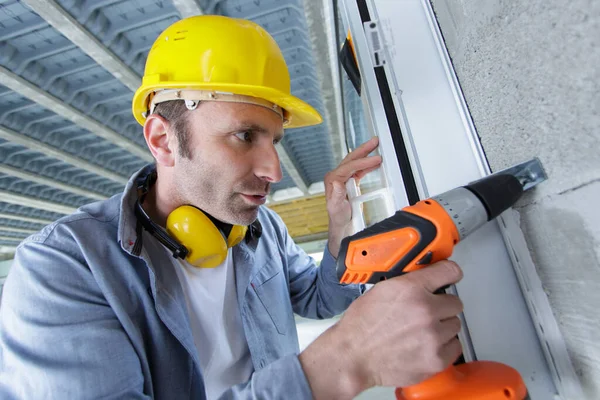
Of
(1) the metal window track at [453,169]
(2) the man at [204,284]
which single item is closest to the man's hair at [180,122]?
(2) the man at [204,284]

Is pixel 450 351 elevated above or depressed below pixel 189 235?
below

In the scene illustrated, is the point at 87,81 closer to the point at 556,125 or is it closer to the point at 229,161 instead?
the point at 229,161

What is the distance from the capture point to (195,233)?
3.49 ft

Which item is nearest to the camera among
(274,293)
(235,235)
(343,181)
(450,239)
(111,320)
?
(450,239)

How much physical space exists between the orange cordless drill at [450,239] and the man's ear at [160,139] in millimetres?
801

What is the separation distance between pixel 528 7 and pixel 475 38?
158 mm

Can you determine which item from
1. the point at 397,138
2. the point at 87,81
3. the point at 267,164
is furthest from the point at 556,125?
the point at 87,81

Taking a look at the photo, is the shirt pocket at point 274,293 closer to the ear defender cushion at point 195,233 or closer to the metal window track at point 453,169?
the ear defender cushion at point 195,233

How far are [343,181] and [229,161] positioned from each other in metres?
0.37

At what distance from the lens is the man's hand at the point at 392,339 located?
0.56 meters

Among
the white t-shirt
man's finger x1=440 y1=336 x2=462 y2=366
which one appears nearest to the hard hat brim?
the white t-shirt

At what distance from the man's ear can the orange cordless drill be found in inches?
31.5

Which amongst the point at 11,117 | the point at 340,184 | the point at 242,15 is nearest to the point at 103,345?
the point at 340,184

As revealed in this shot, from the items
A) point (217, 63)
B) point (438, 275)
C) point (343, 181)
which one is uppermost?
point (217, 63)
